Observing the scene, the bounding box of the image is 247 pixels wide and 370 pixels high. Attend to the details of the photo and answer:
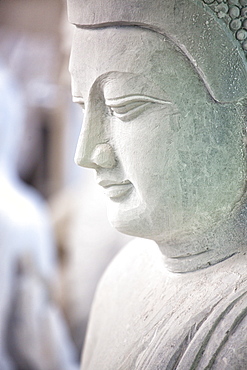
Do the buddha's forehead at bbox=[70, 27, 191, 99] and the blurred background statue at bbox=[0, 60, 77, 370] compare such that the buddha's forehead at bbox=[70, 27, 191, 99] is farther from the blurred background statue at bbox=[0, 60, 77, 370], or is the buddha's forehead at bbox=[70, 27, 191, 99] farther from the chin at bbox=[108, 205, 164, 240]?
the blurred background statue at bbox=[0, 60, 77, 370]

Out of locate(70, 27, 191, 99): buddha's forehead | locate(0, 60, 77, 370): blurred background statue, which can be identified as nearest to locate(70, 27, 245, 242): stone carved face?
locate(70, 27, 191, 99): buddha's forehead

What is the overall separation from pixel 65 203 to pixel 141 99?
314 cm

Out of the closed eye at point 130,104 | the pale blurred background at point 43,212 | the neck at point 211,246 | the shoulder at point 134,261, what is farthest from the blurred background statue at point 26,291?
the closed eye at point 130,104

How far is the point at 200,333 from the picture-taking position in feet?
3.98

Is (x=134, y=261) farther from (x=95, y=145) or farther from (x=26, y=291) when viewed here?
(x=26, y=291)

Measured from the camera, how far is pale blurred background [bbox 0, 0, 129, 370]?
2965mm

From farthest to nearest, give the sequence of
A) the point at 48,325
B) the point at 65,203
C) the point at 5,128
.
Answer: the point at 65,203, the point at 5,128, the point at 48,325

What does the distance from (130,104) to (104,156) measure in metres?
0.12

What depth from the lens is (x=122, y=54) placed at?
4.13 feet

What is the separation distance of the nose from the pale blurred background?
1594 mm

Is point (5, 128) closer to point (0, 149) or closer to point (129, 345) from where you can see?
point (0, 149)

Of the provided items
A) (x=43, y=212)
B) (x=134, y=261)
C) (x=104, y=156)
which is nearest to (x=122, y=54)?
(x=104, y=156)

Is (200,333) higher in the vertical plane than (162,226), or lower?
lower

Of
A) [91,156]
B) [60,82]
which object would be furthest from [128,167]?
[60,82]
